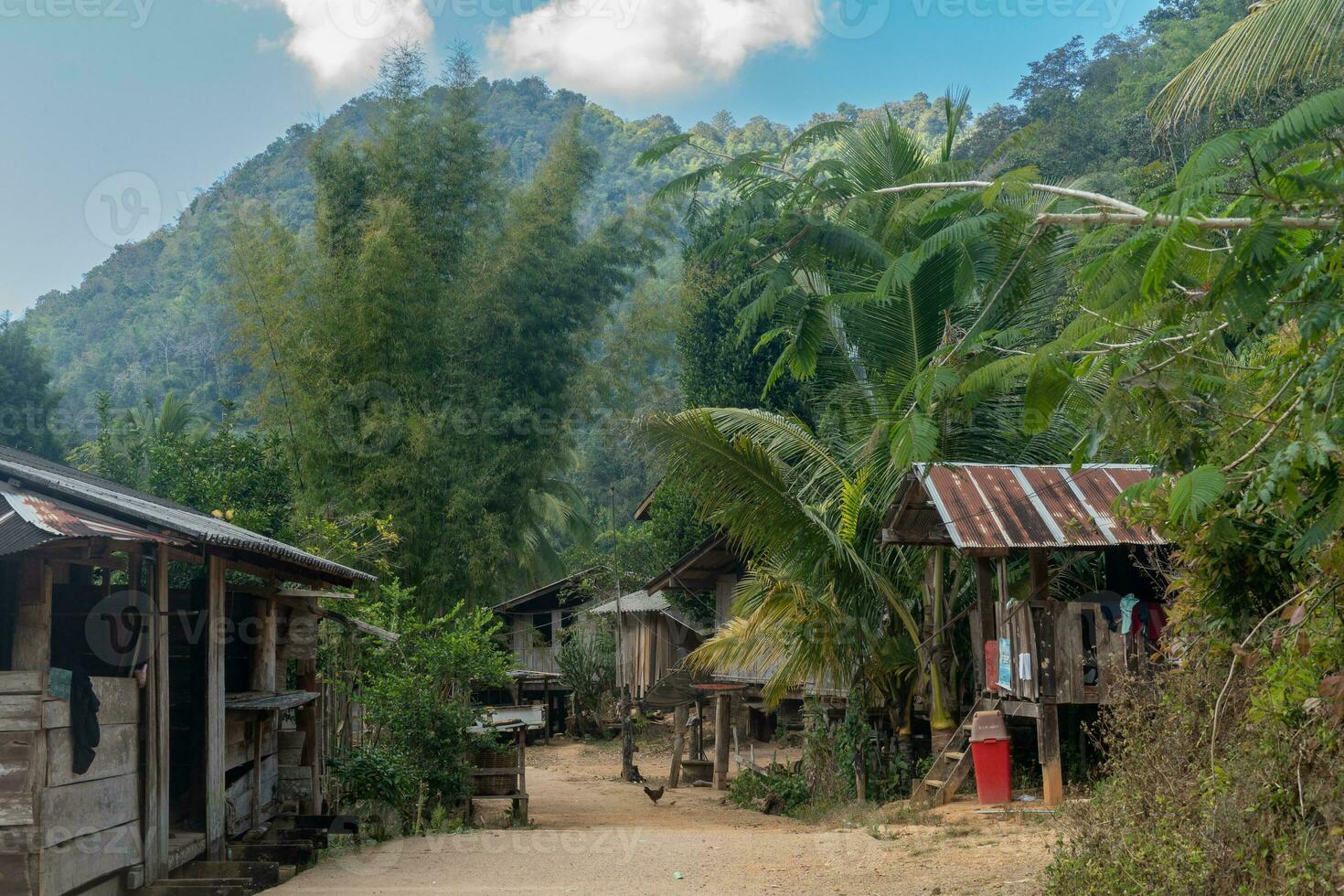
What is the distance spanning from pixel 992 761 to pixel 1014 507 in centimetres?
236

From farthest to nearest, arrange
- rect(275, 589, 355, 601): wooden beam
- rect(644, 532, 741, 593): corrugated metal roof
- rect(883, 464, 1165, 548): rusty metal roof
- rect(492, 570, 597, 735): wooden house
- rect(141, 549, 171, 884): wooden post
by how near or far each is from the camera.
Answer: rect(492, 570, 597, 735): wooden house → rect(644, 532, 741, 593): corrugated metal roof → rect(275, 589, 355, 601): wooden beam → rect(883, 464, 1165, 548): rusty metal roof → rect(141, 549, 171, 884): wooden post

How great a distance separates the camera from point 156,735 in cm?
748

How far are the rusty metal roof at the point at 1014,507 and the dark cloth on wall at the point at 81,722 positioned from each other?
627 centimetres

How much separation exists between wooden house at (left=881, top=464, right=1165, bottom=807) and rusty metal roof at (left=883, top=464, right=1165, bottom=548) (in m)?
0.01

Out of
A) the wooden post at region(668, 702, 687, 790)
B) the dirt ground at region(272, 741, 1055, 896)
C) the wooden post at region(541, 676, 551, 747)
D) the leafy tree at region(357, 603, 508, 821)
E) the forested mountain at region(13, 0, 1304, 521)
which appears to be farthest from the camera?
the wooden post at region(541, 676, 551, 747)

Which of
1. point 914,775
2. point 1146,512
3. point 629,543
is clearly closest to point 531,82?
point 629,543

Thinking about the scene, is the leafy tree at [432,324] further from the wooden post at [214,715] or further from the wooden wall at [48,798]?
the wooden wall at [48,798]

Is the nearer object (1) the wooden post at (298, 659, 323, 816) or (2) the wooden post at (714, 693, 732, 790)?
(1) the wooden post at (298, 659, 323, 816)

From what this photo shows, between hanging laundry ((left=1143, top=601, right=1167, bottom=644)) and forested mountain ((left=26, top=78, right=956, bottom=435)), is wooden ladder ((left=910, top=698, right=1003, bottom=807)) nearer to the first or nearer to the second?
hanging laundry ((left=1143, top=601, right=1167, bottom=644))

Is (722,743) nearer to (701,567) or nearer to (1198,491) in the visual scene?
(701,567)

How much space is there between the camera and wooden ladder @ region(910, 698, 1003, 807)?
11484 millimetres

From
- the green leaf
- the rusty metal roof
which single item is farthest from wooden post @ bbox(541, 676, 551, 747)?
the green leaf

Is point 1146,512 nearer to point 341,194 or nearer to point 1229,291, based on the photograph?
point 1229,291

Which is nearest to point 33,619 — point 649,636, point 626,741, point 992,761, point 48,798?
point 48,798
